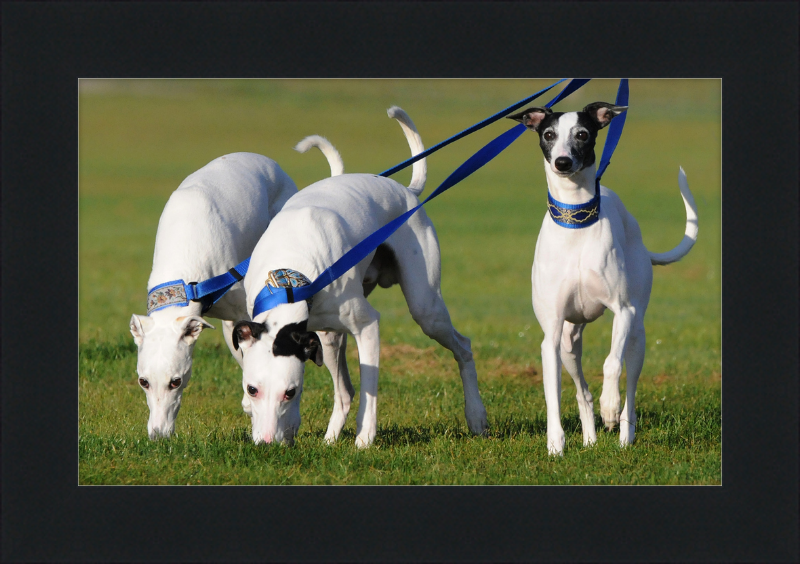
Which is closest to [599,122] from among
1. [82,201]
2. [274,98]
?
[82,201]

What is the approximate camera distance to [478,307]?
Answer: 1662 cm

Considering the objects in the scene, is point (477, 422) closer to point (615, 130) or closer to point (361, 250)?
point (361, 250)

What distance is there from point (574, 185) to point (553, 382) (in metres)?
1.37

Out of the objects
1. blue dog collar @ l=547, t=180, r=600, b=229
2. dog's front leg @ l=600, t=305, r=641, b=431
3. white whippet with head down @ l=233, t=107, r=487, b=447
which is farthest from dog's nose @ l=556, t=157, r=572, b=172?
white whippet with head down @ l=233, t=107, r=487, b=447

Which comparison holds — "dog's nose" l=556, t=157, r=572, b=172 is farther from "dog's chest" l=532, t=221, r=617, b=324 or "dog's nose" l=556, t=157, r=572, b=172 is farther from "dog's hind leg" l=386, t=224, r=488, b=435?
"dog's hind leg" l=386, t=224, r=488, b=435

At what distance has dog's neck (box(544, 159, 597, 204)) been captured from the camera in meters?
6.86

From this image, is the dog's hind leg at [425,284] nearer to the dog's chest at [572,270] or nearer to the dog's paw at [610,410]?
the dog's chest at [572,270]

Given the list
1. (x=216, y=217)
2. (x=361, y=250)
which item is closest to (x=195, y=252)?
(x=216, y=217)

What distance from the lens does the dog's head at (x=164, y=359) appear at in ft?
23.6

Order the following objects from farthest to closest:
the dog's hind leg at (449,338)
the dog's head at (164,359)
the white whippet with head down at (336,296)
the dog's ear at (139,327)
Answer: the dog's hind leg at (449,338)
the dog's ear at (139,327)
the dog's head at (164,359)
the white whippet with head down at (336,296)

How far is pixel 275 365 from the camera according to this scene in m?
6.62

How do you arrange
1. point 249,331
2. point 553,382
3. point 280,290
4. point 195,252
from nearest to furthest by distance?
1. point 249,331
2. point 280,290
3. point 553,382
4. point 195,252

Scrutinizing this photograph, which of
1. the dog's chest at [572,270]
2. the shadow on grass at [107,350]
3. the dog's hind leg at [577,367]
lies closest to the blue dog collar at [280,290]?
the dog's chest at [572,270]

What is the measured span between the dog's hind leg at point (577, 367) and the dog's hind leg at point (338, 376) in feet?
5.89
